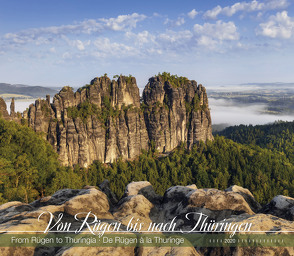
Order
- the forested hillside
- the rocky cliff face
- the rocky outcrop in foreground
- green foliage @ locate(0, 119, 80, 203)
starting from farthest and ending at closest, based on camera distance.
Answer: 1. the rocky cliff face
2. the forested hillside
3. green foliage @ locate(0, 119, 80, 203)
4. the rocky outcrop in foreground

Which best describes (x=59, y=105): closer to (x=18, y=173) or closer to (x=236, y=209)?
(x=18, y=173)

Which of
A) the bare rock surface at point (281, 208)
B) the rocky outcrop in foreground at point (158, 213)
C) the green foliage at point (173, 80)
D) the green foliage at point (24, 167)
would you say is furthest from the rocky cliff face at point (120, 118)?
the bare rock surface at point (281, 208)

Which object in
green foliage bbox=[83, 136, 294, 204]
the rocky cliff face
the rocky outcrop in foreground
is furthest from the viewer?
the rocky cliff face

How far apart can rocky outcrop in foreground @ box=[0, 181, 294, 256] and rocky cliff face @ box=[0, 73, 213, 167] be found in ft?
315

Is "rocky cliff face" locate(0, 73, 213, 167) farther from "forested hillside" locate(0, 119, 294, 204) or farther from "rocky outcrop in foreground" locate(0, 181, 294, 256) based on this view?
"rocky outcrop in foreground" locate(0, 181, 294, 256)

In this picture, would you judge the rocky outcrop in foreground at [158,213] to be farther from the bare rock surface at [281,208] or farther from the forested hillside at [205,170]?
the forested hillside at [205,170]

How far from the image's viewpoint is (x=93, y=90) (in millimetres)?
128875

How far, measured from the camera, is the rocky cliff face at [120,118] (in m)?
115

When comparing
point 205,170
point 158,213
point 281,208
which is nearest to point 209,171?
point 205,170

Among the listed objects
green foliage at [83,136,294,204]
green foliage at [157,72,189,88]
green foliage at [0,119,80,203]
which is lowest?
green foliage at [83,136,294,204]

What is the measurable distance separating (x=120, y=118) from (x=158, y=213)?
4488 inches

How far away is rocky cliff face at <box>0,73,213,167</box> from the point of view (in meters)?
115

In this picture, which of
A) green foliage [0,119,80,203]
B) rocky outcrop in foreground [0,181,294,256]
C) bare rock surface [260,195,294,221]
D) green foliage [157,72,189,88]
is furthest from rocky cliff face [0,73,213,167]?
bare rock surface [260,195,294,221]

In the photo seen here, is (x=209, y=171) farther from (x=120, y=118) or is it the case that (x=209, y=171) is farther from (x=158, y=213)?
(x=158, y=213)
